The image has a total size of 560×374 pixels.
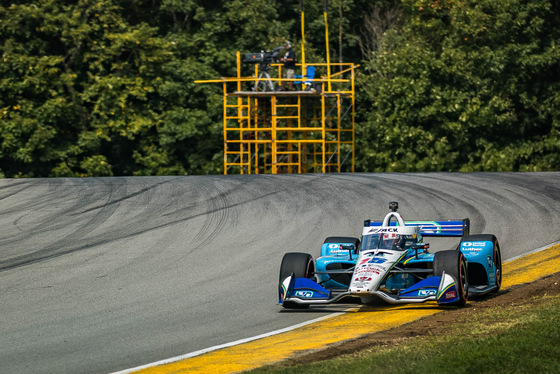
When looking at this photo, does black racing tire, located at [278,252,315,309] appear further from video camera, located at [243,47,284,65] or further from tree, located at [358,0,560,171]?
tree, located at [358,0,560,171]

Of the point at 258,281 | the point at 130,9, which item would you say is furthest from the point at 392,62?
the point at 258,281

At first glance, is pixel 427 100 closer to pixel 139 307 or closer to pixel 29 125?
pixel 29 125

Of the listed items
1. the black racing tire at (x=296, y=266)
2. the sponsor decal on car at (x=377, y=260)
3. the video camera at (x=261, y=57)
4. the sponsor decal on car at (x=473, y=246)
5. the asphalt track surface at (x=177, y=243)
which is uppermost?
the video camera at (x=261, y=57)

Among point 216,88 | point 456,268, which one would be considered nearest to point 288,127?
point 216,88

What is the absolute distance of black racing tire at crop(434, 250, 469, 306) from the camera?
11134 millimetres

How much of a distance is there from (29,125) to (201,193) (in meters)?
17.8

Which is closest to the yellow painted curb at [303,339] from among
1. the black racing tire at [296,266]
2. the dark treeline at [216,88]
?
the black racing tire at [296,266]

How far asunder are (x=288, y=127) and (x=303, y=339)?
26.3 metres

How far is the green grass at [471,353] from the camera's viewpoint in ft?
24.5

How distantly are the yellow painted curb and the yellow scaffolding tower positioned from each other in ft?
70.8

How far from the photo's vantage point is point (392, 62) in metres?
39.7

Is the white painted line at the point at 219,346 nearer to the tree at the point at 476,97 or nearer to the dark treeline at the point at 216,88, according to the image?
the dark treeline at the point at 216,88

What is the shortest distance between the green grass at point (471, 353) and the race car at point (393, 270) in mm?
1564

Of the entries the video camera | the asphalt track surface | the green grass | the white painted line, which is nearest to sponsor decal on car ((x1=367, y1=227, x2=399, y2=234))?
the asphalt track surface
